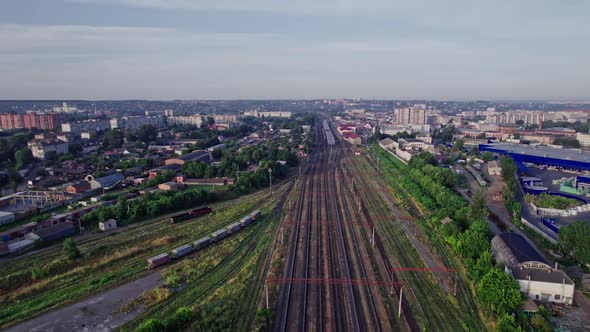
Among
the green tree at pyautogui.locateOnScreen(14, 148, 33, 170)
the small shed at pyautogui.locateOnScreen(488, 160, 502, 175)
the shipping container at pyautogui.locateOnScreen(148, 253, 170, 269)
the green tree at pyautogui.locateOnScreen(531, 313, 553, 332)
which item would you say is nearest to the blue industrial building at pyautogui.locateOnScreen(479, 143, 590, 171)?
the small shed at pyautogui.locateOnScreen(488, 160, 502, 175)

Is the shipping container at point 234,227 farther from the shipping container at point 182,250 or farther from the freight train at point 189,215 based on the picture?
the freight train at point 189,215

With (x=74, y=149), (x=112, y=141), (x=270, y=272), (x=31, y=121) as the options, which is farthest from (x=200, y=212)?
(x=31, y=121)

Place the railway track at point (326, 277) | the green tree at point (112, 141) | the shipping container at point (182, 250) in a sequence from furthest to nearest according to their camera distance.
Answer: the green tree at point (112, 141) → the shipping container at point (182, 250) → the railway track at point (326, 277)

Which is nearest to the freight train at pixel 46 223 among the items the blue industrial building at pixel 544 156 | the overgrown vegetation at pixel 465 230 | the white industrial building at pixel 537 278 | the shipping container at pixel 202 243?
the shipping container at pixel 202 243

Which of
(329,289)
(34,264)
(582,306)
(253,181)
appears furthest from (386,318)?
(253,181)

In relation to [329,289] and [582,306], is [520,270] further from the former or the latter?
[329,289]

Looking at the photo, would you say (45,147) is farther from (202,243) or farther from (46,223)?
(202,243)
